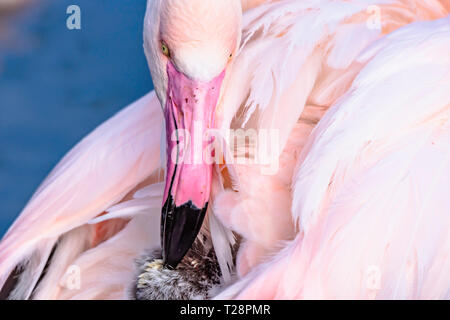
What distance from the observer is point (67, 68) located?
2.78 m

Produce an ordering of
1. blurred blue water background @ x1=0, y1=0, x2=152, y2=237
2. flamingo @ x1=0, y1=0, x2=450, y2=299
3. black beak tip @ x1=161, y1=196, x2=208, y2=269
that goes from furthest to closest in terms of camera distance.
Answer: blurred blue water background @ x1=0, y1=0, x2=152, y2=237, black beak tip @ x1=161, y1=196, x2=208, y2=269, flamingo @ x1=0, y1=0, x2=450, y2=299

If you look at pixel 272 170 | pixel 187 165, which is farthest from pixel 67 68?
pixel 272 170

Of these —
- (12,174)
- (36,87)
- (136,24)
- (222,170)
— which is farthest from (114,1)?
(222,170)

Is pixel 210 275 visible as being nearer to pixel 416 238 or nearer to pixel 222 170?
pixel 222 170

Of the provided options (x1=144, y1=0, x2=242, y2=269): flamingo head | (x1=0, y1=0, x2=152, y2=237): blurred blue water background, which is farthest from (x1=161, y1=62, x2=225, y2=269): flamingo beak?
(x1=0, y1=0, x2=152, y2=237): blurred blue water background

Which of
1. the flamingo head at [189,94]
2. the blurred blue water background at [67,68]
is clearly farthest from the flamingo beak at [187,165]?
the blurred blue water background at [67,68]

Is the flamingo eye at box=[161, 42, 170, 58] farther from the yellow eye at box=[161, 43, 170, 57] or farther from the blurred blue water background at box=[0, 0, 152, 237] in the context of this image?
the blurred blue water background at box=[0, 0, 152, 237]

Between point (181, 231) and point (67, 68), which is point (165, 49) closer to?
point (181, 231)

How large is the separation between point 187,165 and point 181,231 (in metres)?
0.14

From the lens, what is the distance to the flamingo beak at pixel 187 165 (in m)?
1.33

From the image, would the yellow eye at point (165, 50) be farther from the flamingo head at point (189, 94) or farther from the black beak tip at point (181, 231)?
the black beak tip at point (181, 231)

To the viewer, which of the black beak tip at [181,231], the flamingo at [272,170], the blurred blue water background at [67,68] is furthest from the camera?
the blurred blue water background at [67,68]

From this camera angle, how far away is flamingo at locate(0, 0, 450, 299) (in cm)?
119

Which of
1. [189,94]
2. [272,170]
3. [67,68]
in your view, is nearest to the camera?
[272,170]
